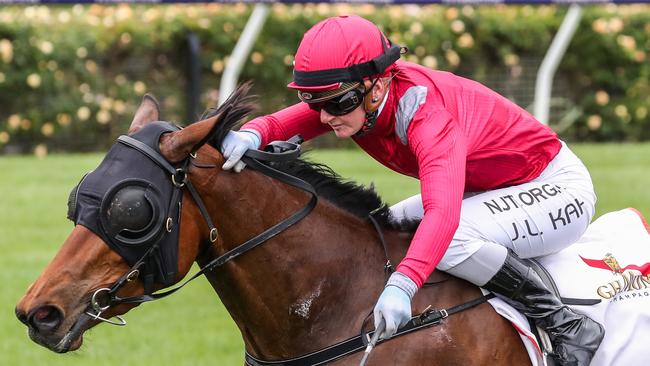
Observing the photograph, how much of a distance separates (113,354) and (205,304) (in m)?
1.35

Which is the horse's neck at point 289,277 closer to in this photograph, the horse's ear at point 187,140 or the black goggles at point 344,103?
the horse's ear at point 187,140

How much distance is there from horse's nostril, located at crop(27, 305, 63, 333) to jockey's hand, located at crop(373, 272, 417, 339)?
38.0 inches

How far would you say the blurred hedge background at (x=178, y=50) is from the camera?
13422 millimetres

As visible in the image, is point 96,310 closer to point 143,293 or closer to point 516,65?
point 143,293

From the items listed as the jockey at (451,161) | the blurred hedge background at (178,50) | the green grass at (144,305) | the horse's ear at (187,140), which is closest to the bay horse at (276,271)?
the horse's ear at (187,140)

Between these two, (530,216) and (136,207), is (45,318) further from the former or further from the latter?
(530,216)

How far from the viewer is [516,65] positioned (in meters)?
15.0

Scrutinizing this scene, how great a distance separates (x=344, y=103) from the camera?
373cm

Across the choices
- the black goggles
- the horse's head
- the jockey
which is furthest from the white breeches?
the horse's head

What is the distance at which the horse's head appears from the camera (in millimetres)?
3455

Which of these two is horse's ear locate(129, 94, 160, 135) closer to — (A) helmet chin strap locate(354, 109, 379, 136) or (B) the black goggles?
(B) the black goggles

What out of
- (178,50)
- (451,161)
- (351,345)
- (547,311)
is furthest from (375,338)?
(178,50)

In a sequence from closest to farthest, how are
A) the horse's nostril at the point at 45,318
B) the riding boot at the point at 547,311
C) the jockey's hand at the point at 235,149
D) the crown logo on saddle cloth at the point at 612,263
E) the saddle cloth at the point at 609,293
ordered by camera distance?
the horse's nostril at the point at 45,318 → the jockey's hand at the point at 235,149 → the riding boot at the point at 547,311 → the saddle cloth at the point at 609,293 → the crown logo on saddle cloth at the point at 612,263

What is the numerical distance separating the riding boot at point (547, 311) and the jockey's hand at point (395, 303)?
495 mm
